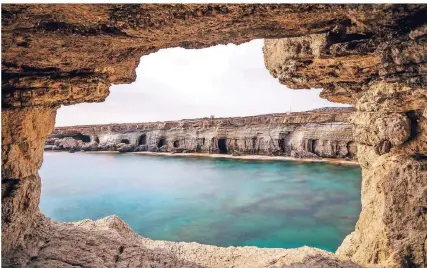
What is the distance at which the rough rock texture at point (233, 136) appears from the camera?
773 inches

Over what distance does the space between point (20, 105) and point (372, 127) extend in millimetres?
5150

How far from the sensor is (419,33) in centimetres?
305

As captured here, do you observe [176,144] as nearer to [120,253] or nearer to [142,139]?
[142,139]

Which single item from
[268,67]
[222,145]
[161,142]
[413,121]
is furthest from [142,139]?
[413,121]

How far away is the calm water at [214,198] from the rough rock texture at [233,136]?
1.51 m

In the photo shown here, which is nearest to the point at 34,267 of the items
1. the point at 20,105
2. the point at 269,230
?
the point at 20,105

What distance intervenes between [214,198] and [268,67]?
10.6 m

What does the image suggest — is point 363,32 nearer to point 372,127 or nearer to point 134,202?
point 372,127

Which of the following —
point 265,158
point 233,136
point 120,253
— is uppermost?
point 233,136

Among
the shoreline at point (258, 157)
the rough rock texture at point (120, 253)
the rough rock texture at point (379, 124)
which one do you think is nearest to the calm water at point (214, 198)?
the shoreline at point (258, 157)

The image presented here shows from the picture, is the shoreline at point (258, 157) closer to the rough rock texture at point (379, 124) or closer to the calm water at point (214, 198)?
the calm water at point (214, 198)

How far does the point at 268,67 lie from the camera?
19.3 feet

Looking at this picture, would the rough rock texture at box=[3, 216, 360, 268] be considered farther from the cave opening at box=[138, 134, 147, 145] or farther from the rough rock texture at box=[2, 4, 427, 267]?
the cave opening at box=[138, 134, 147, 145]

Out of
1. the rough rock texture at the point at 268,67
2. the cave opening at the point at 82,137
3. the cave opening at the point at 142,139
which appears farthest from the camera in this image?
the cave opening at the point at 82,137
